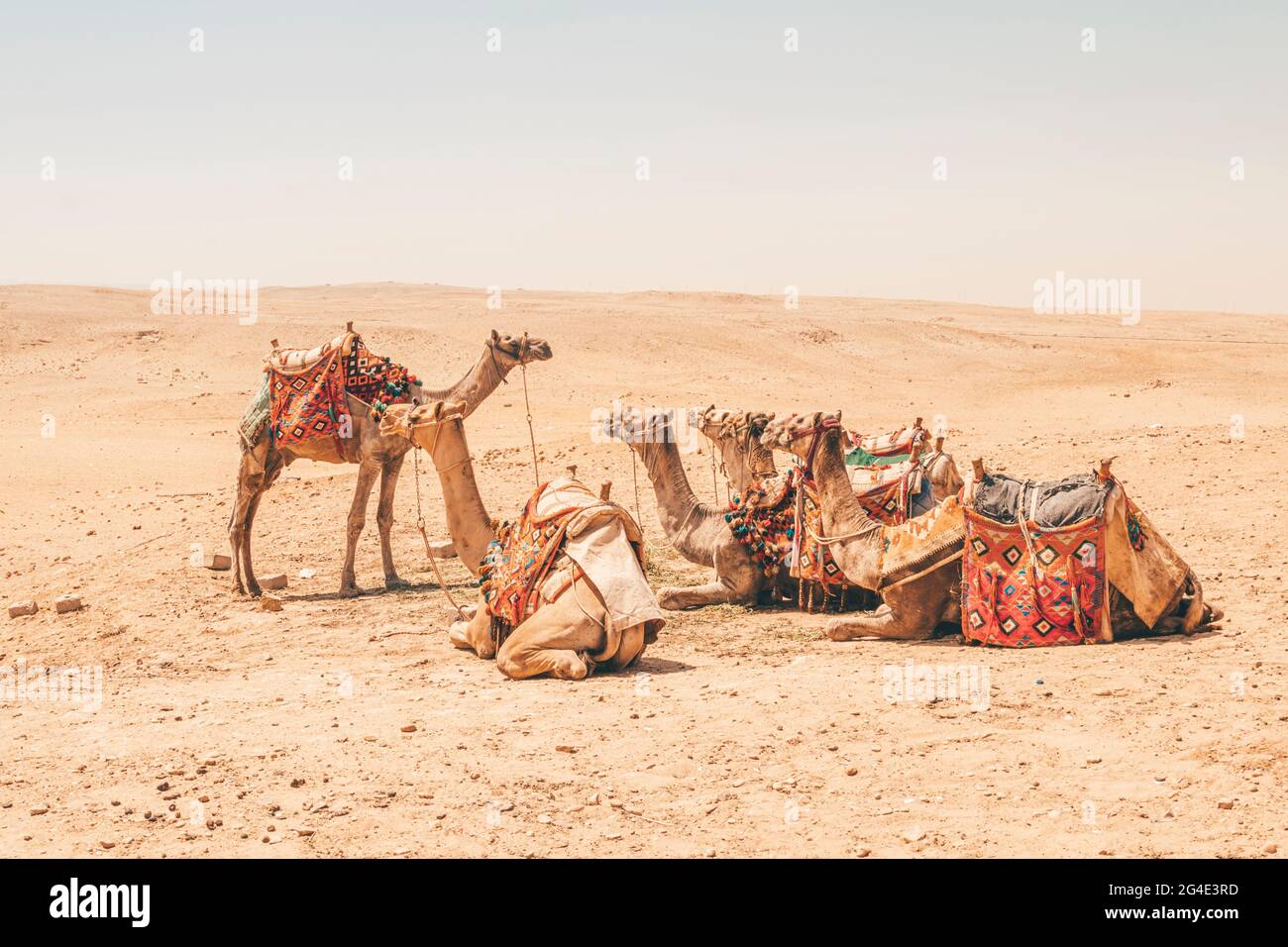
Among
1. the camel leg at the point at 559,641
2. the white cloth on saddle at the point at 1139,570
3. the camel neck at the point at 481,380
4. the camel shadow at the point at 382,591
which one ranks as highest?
the camel neck at the point at 481,380

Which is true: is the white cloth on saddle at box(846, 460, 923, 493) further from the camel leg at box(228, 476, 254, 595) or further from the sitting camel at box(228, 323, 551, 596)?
the camel leg at box(228, 476, 254, 595)

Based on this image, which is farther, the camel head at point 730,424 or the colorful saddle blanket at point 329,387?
the colorful saddle blanket at point 329,387

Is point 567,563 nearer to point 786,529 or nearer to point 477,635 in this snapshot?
point 477,635

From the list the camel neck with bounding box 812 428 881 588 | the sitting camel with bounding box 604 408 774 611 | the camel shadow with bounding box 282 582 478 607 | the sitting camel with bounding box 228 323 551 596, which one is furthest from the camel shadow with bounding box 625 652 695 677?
the sitting camel with bounding box 228 323 551 596

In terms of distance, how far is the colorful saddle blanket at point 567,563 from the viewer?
9.09 m

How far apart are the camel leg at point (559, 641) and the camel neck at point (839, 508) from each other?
2340mm

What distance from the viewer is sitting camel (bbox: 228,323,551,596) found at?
43.3ft

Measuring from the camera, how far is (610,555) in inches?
364

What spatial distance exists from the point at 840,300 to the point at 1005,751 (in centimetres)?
6933

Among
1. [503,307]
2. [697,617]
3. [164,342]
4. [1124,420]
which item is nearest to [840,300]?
[503,307]

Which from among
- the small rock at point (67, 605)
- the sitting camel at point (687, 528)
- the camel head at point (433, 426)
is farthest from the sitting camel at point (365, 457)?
the camel head at point (433, 426)

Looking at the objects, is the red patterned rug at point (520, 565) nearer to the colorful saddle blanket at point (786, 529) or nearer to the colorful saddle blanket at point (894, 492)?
the colorful saddle blanket at point (786, 529)

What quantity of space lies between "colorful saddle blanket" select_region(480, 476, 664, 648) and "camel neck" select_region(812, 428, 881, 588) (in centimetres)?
185
